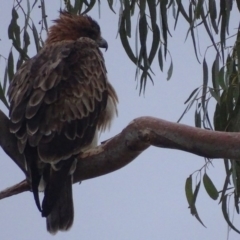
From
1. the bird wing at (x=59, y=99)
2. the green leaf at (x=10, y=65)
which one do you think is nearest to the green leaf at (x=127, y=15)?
the bird wing at (x=59, y=99)

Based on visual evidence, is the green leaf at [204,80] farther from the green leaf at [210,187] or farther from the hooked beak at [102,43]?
the hooked beak at [102,43]

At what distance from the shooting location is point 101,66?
4.86m

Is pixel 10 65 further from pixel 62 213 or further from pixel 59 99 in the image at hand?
pixel 62 213

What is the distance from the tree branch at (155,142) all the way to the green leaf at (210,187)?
613 mm

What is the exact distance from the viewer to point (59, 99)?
4.39 meters

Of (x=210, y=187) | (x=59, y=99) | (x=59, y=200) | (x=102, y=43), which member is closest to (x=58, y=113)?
(x=59, y=99)

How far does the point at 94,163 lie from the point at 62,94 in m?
0.57

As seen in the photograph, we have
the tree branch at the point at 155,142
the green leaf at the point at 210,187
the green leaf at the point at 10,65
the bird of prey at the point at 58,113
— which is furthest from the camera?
the green leaf at the point at 10,65

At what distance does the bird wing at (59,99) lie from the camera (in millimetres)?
4164

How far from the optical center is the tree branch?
3.39 metres

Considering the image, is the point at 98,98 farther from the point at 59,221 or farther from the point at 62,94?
the point at 59,221

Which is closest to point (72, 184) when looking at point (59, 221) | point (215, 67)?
point (59, 221)

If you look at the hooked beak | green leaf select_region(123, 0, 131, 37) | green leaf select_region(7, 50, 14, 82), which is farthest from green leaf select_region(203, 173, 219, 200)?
the hooked beak

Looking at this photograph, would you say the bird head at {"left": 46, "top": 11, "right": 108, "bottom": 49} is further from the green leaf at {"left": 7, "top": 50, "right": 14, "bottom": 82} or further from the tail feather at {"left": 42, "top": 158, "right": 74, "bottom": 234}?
the tail feather at {"left": 42, "top": 158, "right": 74, "bottom": 234}
